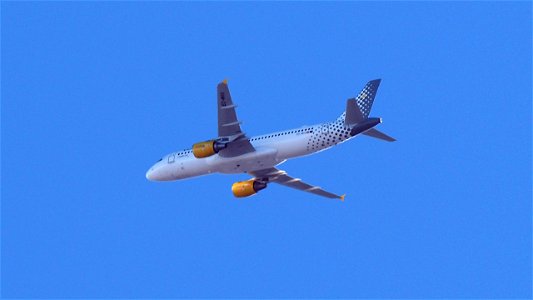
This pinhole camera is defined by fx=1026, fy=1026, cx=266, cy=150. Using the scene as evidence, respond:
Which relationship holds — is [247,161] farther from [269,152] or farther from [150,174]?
[150,174]

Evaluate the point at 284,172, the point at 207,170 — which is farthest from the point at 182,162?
the point at 284,172

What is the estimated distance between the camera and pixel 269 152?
62.6m

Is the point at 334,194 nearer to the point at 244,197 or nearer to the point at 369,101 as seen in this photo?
the point at 244,197

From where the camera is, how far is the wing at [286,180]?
2729 inches

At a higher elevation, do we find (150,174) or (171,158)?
→ (171,158)

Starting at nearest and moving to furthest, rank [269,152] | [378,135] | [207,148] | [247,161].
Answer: [378,135]
[207,148]
[269,152]
[247,161]

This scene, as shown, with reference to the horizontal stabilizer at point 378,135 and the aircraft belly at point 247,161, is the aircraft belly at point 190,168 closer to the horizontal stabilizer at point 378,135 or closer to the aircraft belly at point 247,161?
the aircraft belly at point 247,161

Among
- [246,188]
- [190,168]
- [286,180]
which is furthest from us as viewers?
[286,180]

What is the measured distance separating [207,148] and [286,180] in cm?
1012

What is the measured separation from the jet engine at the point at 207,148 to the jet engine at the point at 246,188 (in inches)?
293

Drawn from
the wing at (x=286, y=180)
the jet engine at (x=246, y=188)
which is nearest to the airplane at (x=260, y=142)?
the jet engine at (x=246, y=188)

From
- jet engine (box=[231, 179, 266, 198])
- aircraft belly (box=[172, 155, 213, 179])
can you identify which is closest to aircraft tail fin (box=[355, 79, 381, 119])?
aircraft belly (box=[172, 155, 213, 179])

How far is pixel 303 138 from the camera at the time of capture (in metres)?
61.8

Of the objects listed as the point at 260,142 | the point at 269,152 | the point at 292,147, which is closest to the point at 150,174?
the point at 260,142
